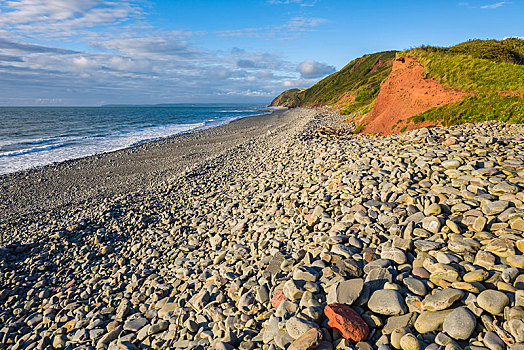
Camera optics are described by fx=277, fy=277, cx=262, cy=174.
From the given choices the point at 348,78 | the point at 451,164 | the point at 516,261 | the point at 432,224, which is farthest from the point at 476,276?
the point at 348,78

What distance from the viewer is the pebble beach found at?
3.26 meters

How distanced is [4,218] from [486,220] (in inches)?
612

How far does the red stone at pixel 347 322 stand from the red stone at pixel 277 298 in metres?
0.82

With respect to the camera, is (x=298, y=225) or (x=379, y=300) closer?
(x=379, y=300)

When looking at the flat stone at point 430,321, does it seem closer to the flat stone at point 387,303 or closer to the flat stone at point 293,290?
the flat stone at point 387,303

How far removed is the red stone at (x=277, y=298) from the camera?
4013mm

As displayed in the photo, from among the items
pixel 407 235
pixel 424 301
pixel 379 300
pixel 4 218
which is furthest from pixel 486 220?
pixel 4 218

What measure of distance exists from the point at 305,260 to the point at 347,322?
162cm

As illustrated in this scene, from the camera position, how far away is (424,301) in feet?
10.9

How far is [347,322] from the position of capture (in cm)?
318

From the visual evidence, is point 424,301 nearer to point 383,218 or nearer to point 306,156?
point 383,218

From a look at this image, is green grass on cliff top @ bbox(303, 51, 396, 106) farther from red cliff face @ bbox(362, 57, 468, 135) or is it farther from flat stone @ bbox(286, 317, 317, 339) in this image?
flat stone @ bbox(286, 317, 317, 339)

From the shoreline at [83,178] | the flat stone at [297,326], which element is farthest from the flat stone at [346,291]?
the shoreline at [83,178]

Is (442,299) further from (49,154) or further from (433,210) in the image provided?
(49,154)
